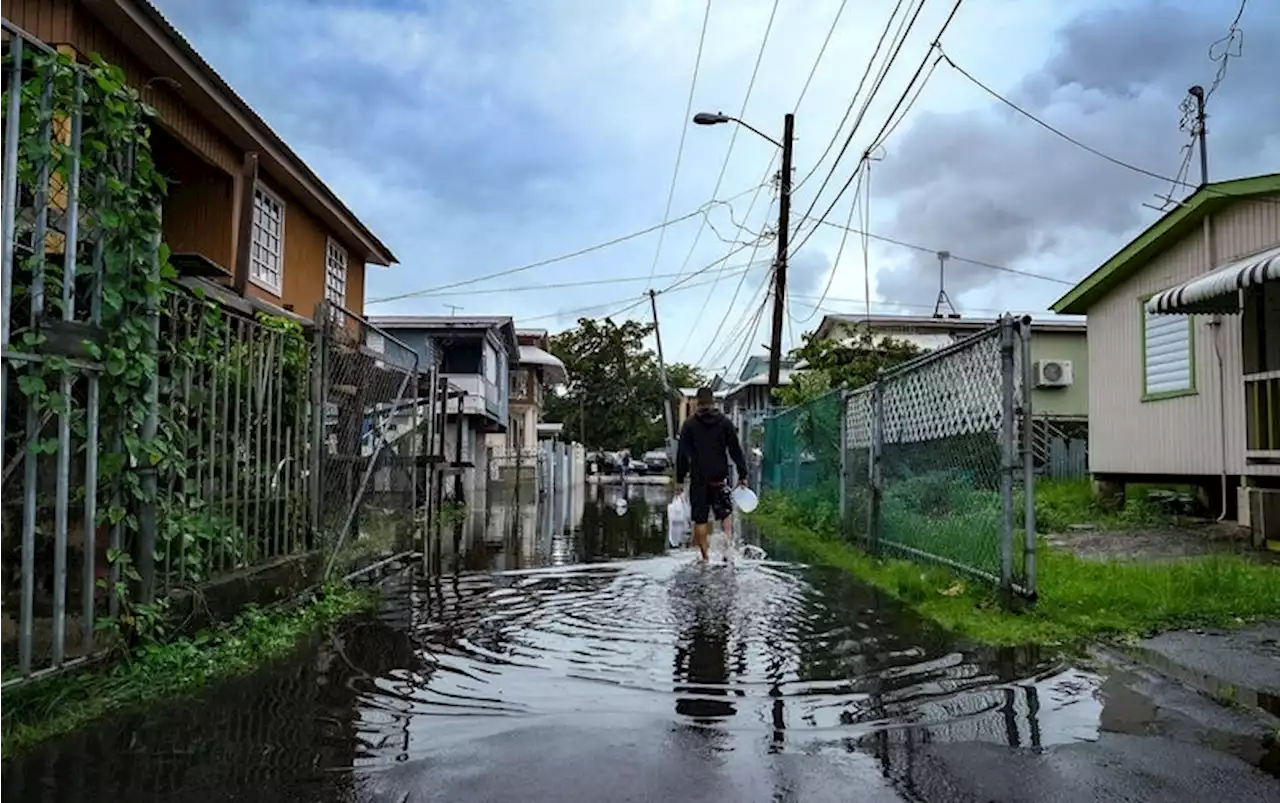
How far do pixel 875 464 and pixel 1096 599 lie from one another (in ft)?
11.3

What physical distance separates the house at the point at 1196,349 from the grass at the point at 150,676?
923cm

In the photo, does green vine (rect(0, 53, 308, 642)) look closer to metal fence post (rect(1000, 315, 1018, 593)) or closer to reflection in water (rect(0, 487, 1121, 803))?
reflection in water (rect(0, 487, 1121, 803))

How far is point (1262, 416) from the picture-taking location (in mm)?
10758

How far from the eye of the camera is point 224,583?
5641 mm

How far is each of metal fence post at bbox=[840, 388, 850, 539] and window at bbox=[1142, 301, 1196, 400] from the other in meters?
4.72

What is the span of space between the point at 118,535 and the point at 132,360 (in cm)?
85

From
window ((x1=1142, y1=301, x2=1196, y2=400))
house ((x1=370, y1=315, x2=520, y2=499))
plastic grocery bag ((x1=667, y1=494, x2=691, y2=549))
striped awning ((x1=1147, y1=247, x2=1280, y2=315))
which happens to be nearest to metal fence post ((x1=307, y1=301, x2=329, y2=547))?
plastic grocery bag ((x1=667, y1=494, x2=691, y2=549))

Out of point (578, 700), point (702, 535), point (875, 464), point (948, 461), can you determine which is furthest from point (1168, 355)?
point (578, 700)

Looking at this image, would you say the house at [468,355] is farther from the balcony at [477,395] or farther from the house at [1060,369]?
the house at [1060,369]

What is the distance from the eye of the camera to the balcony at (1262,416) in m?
10.5

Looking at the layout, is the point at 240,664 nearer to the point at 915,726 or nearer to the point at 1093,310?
the point at 915,726

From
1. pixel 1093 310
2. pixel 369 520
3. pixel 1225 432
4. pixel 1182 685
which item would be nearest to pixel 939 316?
pixel 1093 310

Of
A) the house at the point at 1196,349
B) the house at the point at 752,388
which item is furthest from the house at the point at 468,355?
the house at the point at 1196,349

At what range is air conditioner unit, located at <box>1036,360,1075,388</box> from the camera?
85.6 ft
